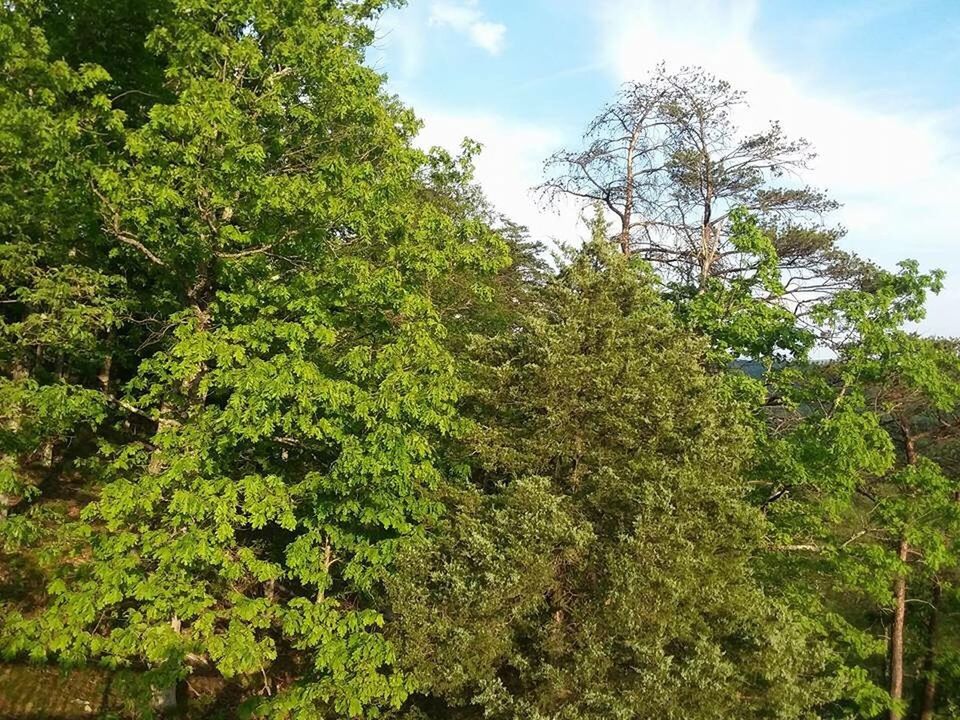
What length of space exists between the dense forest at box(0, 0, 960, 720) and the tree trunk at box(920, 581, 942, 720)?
6.57 metres

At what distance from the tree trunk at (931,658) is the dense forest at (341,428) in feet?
21.6

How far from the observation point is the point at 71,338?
890 centimetres

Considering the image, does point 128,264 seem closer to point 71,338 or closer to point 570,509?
point 71,338

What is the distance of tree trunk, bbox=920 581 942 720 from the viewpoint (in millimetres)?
17438

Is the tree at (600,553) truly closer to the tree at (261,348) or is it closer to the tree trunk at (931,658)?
the tree at (261,348)

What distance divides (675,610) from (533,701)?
7.34 ft

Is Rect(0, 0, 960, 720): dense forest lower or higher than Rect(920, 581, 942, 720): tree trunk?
higher

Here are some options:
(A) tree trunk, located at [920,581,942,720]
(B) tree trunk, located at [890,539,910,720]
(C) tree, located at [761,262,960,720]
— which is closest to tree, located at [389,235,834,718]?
(C) tree, located at [761,262,960,720]

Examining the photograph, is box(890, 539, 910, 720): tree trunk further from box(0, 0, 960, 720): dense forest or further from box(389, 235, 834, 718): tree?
box(389, 235, 834, 718): tree

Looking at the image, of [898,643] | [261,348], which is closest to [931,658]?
[898,643]

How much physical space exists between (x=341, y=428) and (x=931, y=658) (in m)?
17.8

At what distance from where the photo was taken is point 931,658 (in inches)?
695

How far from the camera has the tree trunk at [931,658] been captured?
17.4 meters

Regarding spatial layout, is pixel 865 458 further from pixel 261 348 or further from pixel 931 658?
pixel 261 348
